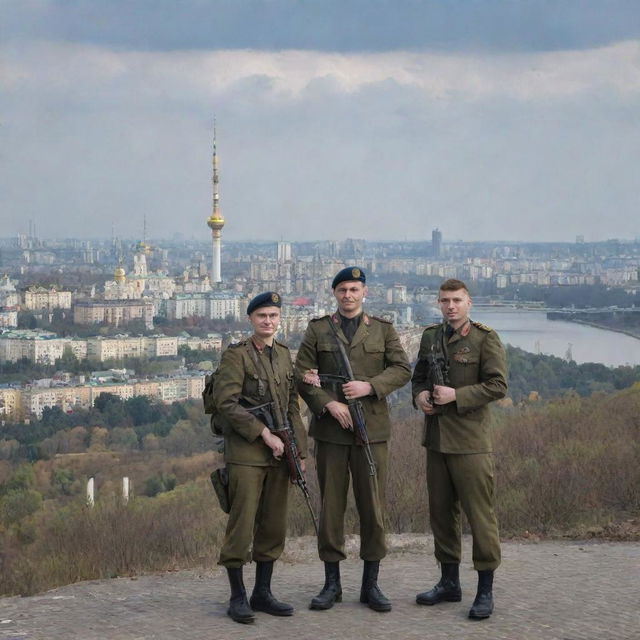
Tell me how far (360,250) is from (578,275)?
12.6 m

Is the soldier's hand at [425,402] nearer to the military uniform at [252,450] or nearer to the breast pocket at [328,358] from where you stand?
the breast pocket at [328,358]

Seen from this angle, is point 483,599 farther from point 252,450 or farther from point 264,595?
point 252,450

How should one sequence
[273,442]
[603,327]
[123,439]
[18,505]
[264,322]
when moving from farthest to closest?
[603,327] < [123,439] < [18,505] < [264,322] < [273,442]

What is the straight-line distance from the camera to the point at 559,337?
53.3 meters

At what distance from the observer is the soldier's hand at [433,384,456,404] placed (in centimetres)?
446

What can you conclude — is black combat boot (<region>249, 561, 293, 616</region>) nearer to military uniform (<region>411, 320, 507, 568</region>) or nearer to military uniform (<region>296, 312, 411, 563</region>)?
military uniform (<region>296, 312, 411, 563</region>)

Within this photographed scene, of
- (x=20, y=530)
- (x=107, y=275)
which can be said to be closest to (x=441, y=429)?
(x=20, y=530)

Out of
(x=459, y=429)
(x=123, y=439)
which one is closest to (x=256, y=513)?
(x=459, y=429)

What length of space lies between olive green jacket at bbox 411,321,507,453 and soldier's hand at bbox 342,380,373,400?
294mm

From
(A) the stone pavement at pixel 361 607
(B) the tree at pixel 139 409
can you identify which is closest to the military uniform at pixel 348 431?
(A) the stone pavement at pixel 361 607

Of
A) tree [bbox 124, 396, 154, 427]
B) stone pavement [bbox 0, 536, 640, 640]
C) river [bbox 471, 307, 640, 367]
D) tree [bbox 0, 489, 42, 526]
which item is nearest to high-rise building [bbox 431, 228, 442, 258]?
river [bbox 471, 307, 640, 367]

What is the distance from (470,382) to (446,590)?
0.83 meters

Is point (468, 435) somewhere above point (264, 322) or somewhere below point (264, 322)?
below

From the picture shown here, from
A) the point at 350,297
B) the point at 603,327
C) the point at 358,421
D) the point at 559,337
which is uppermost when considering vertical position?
the point at 350,297
